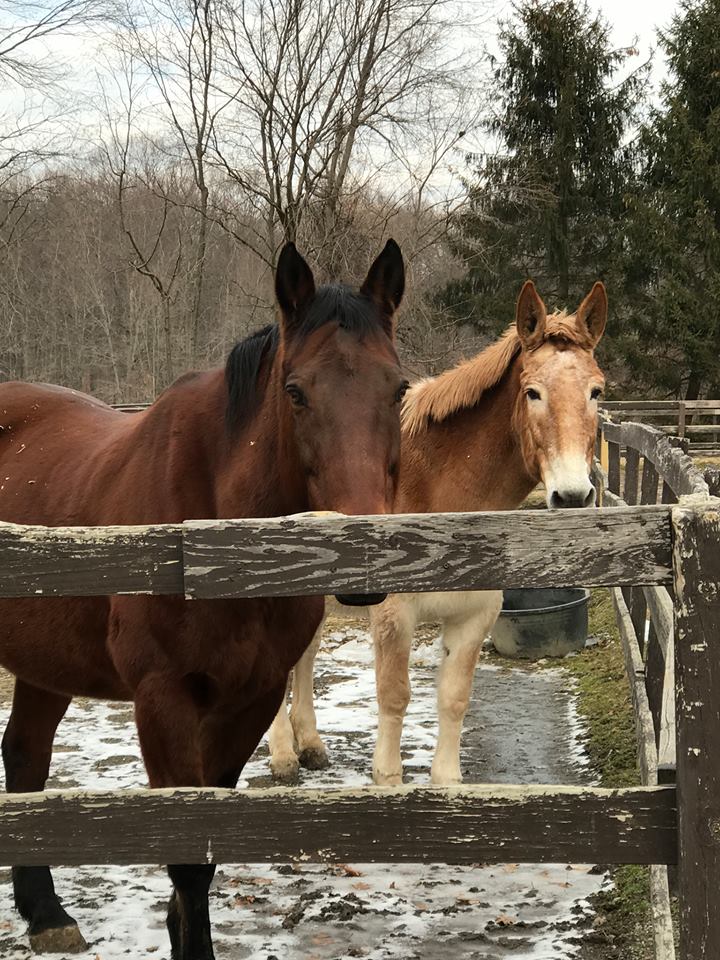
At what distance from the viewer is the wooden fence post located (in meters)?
1.52

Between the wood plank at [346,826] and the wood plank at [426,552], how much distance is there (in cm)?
39

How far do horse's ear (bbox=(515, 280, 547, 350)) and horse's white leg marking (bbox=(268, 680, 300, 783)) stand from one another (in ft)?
7.53

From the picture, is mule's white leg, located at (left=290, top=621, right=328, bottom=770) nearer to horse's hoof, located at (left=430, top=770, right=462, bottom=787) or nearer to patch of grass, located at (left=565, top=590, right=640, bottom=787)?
horse's hoof, located at (left=430, top=770, right=462, bottom=787)

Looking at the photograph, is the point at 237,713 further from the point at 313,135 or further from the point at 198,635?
the point at 313,135

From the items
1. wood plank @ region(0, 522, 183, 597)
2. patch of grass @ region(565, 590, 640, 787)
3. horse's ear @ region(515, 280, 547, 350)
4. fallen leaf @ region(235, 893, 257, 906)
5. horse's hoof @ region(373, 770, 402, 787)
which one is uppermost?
horse's ear @ region(515, 280, 547, 350)

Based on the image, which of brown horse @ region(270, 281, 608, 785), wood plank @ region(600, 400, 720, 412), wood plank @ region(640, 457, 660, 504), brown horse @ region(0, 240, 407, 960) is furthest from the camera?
wood plank @ region(600, 400, 720, 412)

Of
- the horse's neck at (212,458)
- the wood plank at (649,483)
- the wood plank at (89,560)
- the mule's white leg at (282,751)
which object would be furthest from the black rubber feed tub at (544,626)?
the wood plank at (89,560)

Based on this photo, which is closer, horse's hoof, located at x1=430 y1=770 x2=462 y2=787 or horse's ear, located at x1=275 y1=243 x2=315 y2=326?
horse's ear, located at x1=275 y1=243 x2=315 y2=326

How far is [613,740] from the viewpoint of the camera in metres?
4.71

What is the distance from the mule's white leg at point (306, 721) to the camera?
4.89 meters

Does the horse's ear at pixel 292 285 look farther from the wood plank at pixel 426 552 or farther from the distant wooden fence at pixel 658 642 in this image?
the distant wooden fence at pixel 658 642

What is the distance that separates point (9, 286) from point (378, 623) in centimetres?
2217

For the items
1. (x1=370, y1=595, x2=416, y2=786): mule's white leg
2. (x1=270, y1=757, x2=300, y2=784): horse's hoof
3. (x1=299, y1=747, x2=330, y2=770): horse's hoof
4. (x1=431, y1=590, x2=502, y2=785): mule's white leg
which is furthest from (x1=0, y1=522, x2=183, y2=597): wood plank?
(x1=299, y1=747, x2=330, y2=770): horse's hoof

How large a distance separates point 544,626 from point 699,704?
5.20 metres
